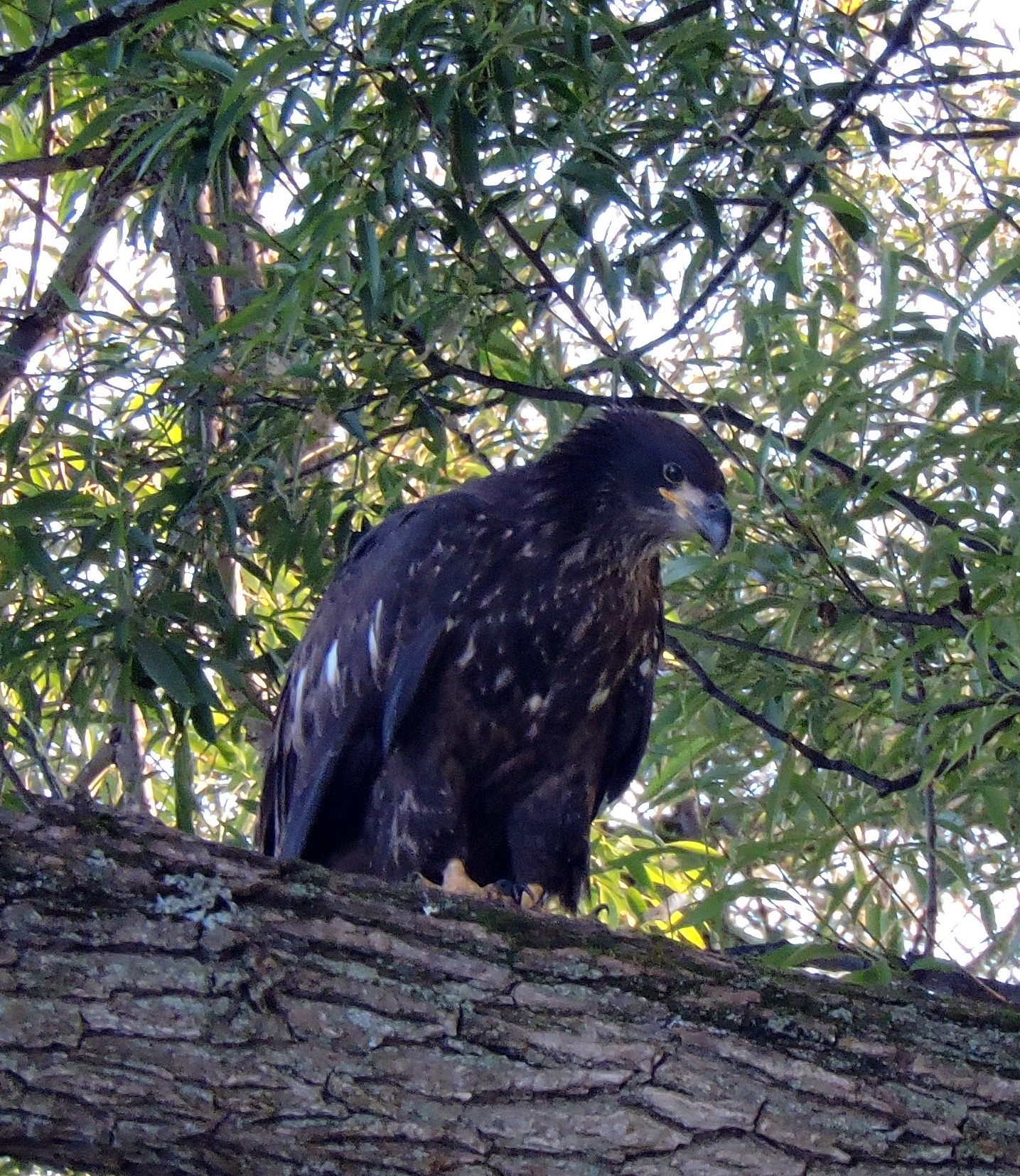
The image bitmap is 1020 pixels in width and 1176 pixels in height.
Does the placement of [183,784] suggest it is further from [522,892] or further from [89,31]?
[89,31]

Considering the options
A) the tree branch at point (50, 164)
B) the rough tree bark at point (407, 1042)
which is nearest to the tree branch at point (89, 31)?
the tree branch at point (50, 164)

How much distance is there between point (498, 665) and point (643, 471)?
2.57 ft

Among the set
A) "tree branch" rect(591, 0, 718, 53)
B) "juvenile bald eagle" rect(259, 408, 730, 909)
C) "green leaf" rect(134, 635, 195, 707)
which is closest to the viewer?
"tree branch" rect(591, 0, 718, 53)

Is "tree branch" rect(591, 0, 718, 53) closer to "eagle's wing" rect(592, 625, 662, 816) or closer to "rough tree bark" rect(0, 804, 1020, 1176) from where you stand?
"eagle's wing" rect(592, 625, 662, 816)

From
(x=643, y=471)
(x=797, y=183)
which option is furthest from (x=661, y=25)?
(x=643, y=471)

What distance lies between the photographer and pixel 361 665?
429 cm

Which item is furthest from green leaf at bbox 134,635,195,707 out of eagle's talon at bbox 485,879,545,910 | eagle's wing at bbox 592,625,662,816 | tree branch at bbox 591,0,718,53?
tree branch at bbox 591,0,718,53

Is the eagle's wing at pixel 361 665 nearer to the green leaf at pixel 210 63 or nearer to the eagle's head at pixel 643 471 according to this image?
the eagle's head at pixel 643 471

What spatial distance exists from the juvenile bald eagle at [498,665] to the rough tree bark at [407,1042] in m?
1.44

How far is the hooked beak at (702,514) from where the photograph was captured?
403cm

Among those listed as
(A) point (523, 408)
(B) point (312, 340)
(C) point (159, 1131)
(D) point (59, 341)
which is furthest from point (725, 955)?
(D) point (59, 341)

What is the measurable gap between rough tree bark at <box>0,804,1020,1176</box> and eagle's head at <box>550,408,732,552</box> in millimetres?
1821

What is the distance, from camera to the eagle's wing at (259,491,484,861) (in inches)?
164

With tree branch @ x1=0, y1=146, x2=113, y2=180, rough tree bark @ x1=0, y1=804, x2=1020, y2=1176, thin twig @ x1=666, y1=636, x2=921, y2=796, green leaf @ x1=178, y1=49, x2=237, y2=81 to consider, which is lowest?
rough tree bark @ x1=0, y1=804, x2=1020, y2=1176
